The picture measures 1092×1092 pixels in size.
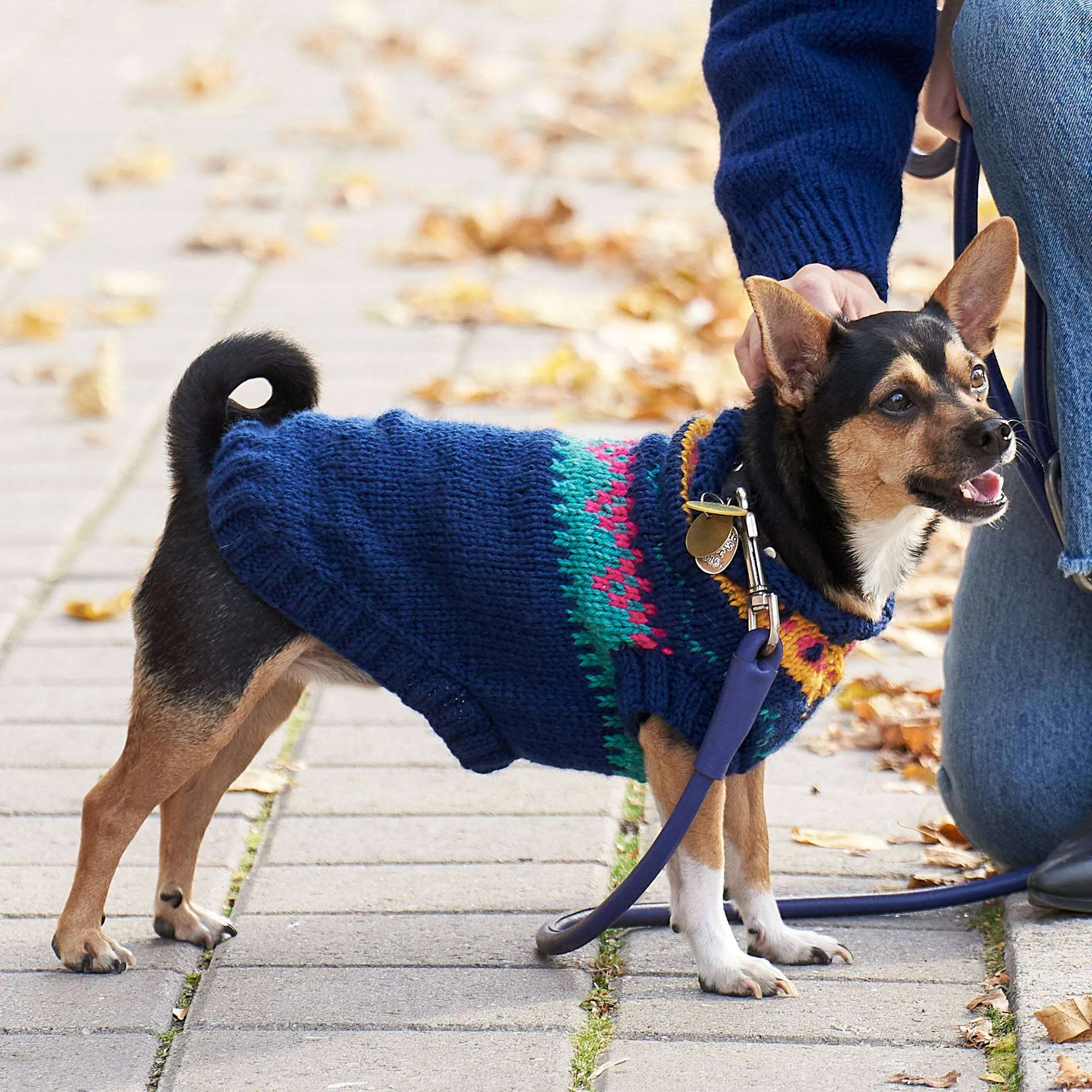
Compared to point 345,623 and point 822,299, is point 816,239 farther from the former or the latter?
point 345,623

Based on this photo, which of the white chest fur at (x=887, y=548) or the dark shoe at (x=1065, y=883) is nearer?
the white chest fur at (x=887, y=548)

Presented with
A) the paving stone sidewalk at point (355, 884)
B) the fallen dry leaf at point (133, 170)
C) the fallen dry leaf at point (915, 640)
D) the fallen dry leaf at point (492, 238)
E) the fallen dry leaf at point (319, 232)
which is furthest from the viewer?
the fallen dry leaf at point (133, 170)

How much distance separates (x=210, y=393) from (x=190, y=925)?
3.17ft

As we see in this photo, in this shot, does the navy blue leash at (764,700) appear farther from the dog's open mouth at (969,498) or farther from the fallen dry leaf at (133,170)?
the fallen dry leaf at (133,170)

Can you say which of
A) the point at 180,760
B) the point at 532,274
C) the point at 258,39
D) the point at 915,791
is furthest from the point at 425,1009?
Answer: the point at 258,39

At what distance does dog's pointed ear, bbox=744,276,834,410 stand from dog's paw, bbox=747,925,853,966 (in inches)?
36.6

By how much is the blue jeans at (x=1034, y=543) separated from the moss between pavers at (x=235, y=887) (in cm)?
137

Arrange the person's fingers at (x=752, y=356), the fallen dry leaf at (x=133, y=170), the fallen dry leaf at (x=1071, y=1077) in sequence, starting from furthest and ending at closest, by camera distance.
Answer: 1. the fallen dry leaf at (x=133, y=170)
2. the person's fingers at (x=752, y=356)
3. the fallen dry leaf at (x=1071, y=1077)

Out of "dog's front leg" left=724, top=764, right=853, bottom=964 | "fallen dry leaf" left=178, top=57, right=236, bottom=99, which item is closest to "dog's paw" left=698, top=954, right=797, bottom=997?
"dog's front leg" left=724, top=764, right=853, bottom=964

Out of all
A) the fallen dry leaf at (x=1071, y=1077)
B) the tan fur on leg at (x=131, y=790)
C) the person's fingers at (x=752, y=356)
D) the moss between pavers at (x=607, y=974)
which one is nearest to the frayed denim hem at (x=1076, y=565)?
the person's fingers at (x=752, y=356)

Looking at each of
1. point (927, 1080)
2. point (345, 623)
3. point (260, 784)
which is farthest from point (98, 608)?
point (927, 1080)

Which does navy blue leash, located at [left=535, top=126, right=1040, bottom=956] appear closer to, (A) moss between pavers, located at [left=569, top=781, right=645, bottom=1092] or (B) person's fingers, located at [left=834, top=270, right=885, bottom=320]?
(A) moss between pavers, located at [left=569, top=781, right=645, bottom=1092]

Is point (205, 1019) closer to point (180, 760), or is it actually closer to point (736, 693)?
point (180, 760)

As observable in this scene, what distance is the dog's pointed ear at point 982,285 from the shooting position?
2.74m
